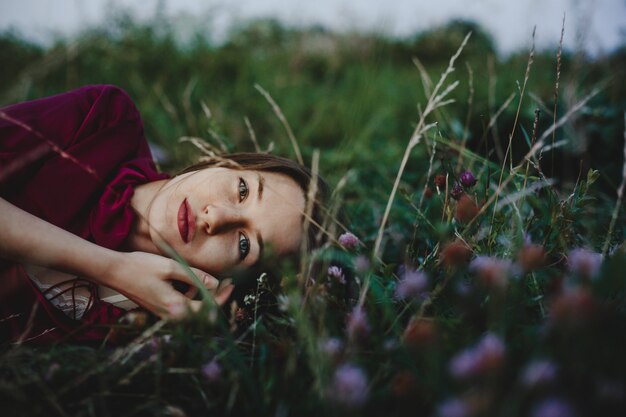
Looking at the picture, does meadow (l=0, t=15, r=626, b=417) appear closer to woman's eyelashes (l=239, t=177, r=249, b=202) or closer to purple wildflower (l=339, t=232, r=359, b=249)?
purple wildflower (l=339, t=232, r=359, b=249)

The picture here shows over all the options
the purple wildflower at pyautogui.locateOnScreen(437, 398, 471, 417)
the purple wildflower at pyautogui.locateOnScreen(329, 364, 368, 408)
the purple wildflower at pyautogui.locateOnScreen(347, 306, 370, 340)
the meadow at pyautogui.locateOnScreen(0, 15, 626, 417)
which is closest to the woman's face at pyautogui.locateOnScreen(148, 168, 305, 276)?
the meadow at pyautogui.locateOnScreen(0, 15, 626, 417)

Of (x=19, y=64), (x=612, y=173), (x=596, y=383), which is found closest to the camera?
(x=596, y=383)

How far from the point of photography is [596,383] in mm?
604

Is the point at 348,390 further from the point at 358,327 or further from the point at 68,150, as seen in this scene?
the point at 68,150

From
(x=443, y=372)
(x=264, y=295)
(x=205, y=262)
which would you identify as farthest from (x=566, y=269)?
(x=205, y=262)

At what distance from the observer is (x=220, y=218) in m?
1.41

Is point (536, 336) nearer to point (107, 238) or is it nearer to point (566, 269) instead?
point (566, 269)

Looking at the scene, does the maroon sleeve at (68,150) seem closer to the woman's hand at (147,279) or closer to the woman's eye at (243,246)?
the woman's hand at (147,279)

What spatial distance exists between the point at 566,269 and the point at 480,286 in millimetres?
467

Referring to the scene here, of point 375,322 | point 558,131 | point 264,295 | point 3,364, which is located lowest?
point 264,295

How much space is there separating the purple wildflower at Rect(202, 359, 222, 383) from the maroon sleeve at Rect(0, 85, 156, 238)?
0.65m

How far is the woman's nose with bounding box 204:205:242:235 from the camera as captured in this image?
55.4 inches

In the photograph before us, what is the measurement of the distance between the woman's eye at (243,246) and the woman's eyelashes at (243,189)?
13 centimetres

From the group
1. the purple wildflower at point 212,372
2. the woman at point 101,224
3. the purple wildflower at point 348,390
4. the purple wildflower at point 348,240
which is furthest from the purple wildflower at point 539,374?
the woman at point 101,224
